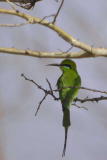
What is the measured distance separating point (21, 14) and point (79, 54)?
0.39m

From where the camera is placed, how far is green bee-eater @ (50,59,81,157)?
3731 millimetres

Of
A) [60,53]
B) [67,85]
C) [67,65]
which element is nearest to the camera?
[60,53]

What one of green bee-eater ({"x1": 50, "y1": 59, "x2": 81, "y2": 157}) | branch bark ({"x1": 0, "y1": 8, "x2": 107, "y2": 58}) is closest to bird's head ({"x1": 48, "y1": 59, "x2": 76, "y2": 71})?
green bee-eater ({"x1": 50, "y1": 59, "x2": 81, "y2": 157})

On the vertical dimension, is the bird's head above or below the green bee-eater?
above

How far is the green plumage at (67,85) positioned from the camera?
373cm

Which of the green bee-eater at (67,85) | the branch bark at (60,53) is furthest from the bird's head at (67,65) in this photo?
the branch bark at (60,53)

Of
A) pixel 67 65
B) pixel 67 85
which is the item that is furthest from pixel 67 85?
pixel 67 65

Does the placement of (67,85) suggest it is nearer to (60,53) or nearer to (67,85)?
(67,85)

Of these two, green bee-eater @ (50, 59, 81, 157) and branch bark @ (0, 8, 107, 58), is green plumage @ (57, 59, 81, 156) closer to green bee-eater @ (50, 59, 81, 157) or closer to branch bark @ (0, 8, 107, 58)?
green bee-eater @ (50, 59, 81, 157)

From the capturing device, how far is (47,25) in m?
2.89

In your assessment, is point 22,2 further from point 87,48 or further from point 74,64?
point 74,64

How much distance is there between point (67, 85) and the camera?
3.96 m

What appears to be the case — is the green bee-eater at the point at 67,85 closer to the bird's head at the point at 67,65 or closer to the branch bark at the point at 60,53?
the bird's head at the point at 67,65

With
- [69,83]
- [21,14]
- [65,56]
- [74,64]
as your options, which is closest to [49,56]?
[65,56]
